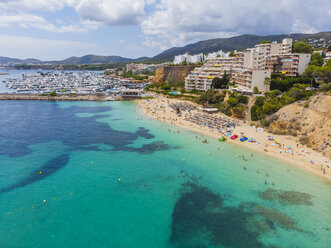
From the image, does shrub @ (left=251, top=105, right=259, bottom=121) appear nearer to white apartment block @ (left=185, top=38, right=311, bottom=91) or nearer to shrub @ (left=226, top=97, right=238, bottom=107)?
shrub @ (left=226, top=97, right=238, bottom=107)

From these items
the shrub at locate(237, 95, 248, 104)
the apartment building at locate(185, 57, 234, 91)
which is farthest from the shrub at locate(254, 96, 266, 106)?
the apartment building at locate(185, 57, 234, 91)

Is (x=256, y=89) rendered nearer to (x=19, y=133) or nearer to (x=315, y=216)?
(x=315, y=216)

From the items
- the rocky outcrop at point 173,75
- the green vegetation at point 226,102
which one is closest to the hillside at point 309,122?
the green vegetation at point 226,102

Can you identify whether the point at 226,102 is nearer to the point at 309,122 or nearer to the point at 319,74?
the point at 319,74

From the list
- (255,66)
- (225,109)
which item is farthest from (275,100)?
(255,66)

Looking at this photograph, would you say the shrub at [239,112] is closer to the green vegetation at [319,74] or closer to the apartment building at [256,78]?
the apartment building at [256,78]

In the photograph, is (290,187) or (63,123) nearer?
(290,187)

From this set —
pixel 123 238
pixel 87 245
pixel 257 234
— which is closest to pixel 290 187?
pixel 257 234
